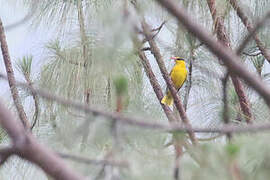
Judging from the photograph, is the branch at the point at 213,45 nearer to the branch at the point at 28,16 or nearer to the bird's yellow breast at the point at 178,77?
the branch at the point at 28,16

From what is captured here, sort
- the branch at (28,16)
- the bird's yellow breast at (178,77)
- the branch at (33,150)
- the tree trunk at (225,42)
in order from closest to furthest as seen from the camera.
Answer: the branch at (33,150) → the tree trunk at (225,42) → the branch at (28,16) → the bird's yellow breast at (178,77)

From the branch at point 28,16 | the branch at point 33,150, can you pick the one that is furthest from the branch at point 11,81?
the branch at point 33,150

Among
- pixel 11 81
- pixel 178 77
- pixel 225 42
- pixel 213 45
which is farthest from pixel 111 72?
pixel 178 77

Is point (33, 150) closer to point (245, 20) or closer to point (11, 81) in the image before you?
point (11, 81)

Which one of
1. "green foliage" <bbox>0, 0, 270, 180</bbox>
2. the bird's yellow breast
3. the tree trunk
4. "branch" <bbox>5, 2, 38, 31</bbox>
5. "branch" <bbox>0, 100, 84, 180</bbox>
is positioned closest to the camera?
"branch" <bbox>0, 100, 84, 180</bbox>

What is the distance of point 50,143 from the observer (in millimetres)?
810

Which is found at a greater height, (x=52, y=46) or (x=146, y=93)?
(x=52, y=46)

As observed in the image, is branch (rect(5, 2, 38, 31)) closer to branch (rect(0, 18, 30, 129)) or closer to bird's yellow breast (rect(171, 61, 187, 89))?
branch (rect(0, 18, 30, 129))

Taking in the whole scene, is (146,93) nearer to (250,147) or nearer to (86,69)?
(86,69)

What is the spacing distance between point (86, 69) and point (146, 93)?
0.36m

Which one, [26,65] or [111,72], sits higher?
[111,72]

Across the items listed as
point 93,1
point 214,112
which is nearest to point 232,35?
point 214,112

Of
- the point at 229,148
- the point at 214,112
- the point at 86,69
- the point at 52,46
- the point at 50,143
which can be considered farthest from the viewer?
the point at 214,112

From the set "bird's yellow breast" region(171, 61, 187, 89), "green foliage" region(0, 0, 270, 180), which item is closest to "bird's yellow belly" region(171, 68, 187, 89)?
"bird's yellow breast" region(171, 61, 187, 89)
